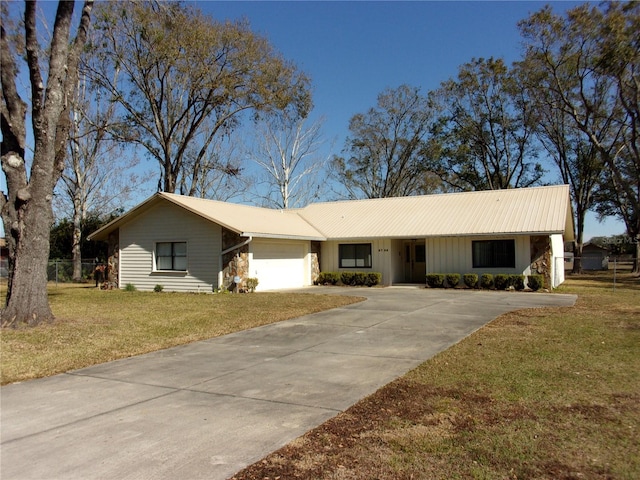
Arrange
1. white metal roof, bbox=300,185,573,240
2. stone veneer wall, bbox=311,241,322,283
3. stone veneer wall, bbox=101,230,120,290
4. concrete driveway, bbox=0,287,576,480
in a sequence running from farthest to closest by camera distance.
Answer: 1. stone veneer wall, bbox=311,241,322,283
2. stone veneer wall, bbox=101,230,120,290
3. white metal roof, bbox=300,185,573,240
4. concrete driveway, bbox=0,287,576,480

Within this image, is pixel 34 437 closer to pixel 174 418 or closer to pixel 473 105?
pixel 174 418

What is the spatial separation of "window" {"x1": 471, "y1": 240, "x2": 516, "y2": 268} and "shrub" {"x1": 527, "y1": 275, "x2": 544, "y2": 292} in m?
1.18

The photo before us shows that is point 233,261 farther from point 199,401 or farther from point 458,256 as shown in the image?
point 199,401

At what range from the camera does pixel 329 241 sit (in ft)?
81.9

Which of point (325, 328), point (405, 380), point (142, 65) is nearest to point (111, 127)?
point (142, 65)

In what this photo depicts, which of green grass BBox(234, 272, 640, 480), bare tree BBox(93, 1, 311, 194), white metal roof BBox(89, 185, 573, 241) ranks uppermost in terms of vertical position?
bare tree BBox(93, 1, 311, 194)

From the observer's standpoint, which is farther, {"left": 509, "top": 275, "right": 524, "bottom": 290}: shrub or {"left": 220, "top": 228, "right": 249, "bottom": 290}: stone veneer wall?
{"left": 509, "top": 275, "right": 524, "bottom": 290}: shrub

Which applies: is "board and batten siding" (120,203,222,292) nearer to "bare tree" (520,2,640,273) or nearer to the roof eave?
the roof eave

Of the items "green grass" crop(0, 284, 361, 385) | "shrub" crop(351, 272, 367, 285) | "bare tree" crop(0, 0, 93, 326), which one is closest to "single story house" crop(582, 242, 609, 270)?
"shrub" crop(351, 272, 367, 285)

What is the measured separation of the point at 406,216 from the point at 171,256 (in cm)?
1169

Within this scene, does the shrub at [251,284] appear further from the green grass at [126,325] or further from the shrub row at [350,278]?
the shrub row at [350,278]

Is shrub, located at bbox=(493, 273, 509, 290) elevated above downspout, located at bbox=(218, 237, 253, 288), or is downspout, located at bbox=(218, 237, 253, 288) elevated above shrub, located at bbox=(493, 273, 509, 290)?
downspout, located at bbox=(218, 237, 253, 288)

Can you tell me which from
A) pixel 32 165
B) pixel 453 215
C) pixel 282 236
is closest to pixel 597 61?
pixel 453 215

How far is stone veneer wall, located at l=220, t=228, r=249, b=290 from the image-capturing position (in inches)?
741
